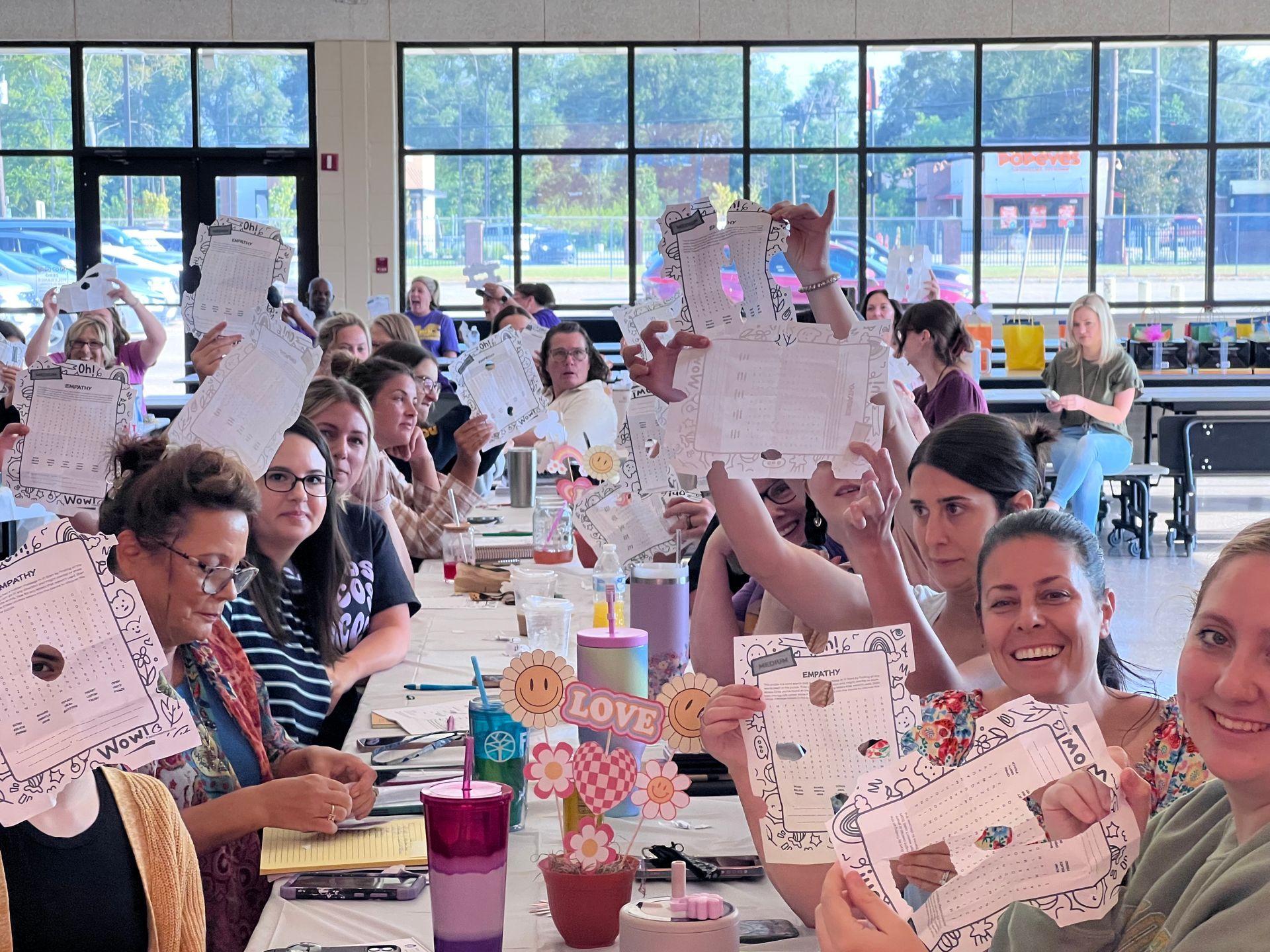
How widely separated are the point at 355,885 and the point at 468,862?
32 cm

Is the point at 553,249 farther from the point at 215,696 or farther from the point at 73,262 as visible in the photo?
the point at 215,696

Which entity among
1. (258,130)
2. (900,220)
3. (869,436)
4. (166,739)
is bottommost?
(166,739)

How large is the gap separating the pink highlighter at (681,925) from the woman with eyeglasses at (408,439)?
3011 mm

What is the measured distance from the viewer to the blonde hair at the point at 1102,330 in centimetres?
795

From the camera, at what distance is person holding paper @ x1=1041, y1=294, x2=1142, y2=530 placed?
7.47m

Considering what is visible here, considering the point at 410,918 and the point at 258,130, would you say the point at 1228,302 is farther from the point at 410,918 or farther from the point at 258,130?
the point at 410,918

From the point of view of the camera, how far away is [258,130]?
11.2 meters

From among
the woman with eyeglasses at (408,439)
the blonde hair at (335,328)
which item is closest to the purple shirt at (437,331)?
the blonde hair at (335,328)

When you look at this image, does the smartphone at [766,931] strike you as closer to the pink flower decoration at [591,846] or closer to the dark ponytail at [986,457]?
the pink flower decoration at [591,846]

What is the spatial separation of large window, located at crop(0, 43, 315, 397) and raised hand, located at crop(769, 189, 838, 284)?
9.35 meters

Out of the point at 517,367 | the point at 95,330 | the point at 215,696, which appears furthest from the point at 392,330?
the point at 215,696

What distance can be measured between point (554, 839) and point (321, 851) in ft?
1.05

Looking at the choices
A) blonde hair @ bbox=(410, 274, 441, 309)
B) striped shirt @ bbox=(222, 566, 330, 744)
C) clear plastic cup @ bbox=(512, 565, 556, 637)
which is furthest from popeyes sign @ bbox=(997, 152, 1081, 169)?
striped shirt @ bbox=(222, 566, 330, 744)

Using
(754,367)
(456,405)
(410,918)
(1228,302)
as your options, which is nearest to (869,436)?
(754,367)
